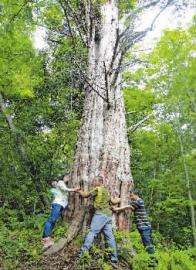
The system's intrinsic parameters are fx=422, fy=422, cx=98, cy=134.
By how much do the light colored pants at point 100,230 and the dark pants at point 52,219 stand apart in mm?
913

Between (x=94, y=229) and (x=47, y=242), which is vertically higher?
(x=94, y=229)

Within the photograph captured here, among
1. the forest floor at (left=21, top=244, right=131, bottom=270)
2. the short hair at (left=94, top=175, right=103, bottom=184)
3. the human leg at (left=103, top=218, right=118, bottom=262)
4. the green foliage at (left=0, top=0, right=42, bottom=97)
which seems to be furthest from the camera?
the green foliage at (left=0, top=0, right=42, bottom=97)

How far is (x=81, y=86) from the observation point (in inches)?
488

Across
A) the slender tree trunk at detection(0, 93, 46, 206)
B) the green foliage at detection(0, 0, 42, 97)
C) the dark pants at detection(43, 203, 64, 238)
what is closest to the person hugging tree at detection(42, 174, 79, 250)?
the dark pants at detection(43, 203, 64, 238)

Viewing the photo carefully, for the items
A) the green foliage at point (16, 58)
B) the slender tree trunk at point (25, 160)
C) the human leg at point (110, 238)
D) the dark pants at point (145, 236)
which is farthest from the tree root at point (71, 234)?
the green foliage at point (16, 58)

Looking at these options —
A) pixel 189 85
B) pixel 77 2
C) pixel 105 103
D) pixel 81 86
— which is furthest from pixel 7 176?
pixel 189 85

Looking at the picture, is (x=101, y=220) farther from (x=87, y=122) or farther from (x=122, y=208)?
(x=87, y=122)

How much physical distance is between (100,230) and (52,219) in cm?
108

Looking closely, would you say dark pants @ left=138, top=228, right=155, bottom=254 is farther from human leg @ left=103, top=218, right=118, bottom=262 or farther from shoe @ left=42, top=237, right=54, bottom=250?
shoe @ left=42, top=237, right=54, bottom=250

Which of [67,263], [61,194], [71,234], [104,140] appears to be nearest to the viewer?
[67,263]

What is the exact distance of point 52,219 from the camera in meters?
7.11

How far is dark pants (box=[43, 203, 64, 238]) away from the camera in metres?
7.04

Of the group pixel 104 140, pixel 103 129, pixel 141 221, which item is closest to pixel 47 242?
pixel 141 221

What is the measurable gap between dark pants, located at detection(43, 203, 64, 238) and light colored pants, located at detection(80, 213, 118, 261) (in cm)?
91
